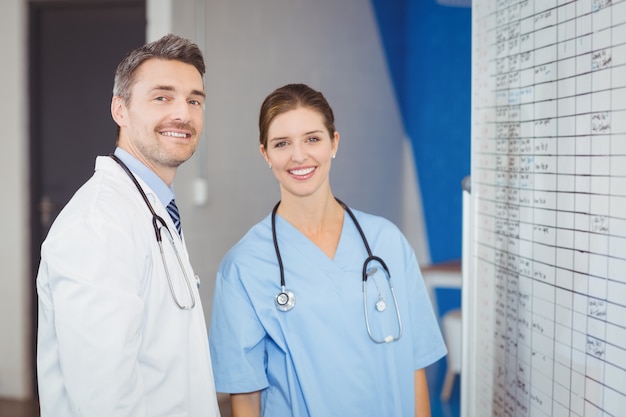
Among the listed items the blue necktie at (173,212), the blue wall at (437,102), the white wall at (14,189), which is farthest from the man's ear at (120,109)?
the white wall at (14,189)

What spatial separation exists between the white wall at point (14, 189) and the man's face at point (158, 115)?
172 centimetres

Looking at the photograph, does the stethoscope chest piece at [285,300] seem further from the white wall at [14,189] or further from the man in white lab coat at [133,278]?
the white wall at [14,189]

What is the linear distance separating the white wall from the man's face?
172 cm

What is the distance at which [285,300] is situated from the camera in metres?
1.28

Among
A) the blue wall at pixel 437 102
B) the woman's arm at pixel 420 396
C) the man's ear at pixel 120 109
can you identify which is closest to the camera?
the man's ear at pixel 120 109

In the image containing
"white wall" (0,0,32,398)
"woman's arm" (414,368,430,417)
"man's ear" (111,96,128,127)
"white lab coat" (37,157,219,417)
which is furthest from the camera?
"white wall" (0,0,32,398)

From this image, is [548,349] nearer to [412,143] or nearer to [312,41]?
[412,143]

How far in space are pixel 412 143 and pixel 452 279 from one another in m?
0.62

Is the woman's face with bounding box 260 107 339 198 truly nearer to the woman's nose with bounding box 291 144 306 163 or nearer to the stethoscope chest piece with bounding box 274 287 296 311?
the woman's nose with bounding box 291 144 306 163

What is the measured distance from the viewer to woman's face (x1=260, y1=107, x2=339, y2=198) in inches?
51.9

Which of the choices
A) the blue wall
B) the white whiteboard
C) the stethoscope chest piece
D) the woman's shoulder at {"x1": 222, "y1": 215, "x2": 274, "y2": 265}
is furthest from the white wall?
the white whiteboard

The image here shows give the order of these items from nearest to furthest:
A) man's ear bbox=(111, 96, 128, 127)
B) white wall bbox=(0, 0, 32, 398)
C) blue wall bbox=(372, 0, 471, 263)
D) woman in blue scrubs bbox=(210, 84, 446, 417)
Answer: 1. man's ear bbox=(111, 96, 128, 127)
2. woman in blue scrubs bbox=(210, 84, 446, 417)
3. blue wall bbox=(372, 0, 471, 263)
4. white wall bbox=(0, 0, 32, 398)

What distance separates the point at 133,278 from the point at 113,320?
79 millimetres

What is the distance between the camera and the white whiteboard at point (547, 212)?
95 cm
